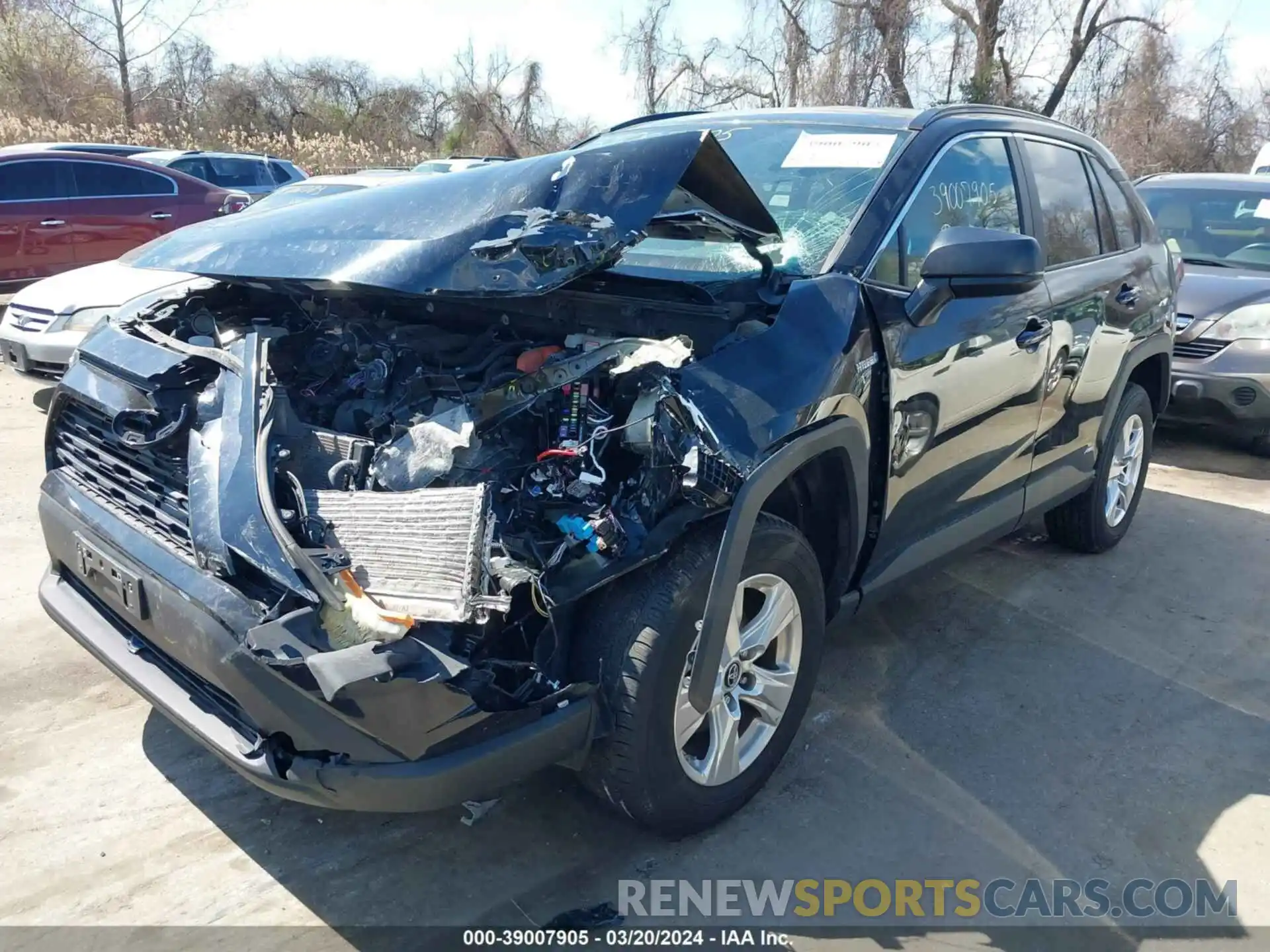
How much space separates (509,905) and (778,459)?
1.32m

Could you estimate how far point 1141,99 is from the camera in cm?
2778

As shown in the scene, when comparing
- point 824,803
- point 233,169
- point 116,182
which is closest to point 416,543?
point 824,803

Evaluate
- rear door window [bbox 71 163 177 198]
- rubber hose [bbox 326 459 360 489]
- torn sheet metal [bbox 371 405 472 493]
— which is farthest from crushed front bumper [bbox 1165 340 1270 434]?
rear door window [bbox 71 163 177 198]

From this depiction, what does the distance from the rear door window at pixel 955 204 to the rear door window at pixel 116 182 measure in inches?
370

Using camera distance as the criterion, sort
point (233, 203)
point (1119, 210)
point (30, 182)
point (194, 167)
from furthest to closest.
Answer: point (194, 167) → point (233, 203) → point (30, 182) → point (1119, 210)

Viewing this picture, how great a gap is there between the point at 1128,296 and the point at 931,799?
265 cm

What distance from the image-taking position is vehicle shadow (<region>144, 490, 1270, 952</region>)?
105 inches

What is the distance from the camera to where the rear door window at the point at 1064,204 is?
4.06m

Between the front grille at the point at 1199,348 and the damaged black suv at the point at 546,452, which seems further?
the front grille at the point at 1199,348

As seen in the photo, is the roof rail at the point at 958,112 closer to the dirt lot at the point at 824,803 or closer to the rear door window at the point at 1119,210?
the rear door window at the point at 1119,210

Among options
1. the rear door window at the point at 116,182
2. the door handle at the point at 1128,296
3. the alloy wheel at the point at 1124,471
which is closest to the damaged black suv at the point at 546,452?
the door handle at the point at 1128,296

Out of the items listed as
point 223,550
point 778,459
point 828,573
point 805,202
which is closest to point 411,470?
point 223,550

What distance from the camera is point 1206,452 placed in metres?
7.54

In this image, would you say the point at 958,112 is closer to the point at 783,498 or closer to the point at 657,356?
the point at 783,498
